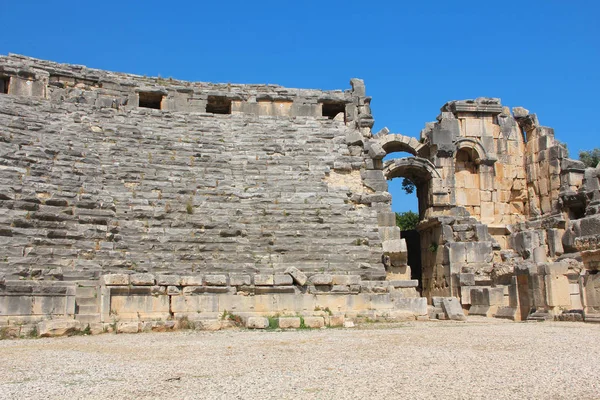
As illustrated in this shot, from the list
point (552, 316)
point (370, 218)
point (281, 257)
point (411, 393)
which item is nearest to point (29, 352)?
point (411, 393)

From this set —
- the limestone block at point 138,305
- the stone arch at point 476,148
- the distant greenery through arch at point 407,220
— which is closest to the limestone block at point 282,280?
the limestone block at point 138,305

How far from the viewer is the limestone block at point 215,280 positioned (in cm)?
1138

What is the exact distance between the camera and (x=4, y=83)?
17750 millimetres

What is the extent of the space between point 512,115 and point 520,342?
634 inches

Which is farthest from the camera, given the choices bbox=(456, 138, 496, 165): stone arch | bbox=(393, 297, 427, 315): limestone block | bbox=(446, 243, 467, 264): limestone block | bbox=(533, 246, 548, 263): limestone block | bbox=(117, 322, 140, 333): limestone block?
bbox=(456, 138, 496, 165): stone arch

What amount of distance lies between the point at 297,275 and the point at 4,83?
10.8 meters

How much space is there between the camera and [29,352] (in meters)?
7.62

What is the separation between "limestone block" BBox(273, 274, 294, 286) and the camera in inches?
460

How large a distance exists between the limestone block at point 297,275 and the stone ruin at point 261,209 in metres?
0.02

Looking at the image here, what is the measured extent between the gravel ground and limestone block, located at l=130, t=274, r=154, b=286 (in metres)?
1.62

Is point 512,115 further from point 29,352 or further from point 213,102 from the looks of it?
point 29,352

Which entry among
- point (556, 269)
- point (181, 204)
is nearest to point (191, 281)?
point (181, 204)

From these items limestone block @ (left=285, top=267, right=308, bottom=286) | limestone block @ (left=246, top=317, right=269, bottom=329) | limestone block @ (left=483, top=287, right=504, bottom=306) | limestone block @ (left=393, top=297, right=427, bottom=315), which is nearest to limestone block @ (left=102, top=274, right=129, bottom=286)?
limestone block @ (left=246, top=317, right=269, bottom=329)

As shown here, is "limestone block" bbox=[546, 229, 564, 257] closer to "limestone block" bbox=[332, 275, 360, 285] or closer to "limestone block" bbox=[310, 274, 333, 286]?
"limestone block" bbox=[332, 275, 360, 285]
